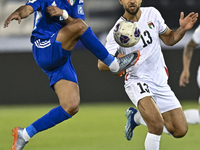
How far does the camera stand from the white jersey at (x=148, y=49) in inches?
167

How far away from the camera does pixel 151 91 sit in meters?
4.20

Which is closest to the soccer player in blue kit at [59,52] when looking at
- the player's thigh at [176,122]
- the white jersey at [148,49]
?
the white jersey at [148,49]

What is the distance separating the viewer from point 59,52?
3.83 metres

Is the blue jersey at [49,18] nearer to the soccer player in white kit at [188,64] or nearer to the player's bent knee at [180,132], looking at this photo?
the soccer player in white kit at [188,64]

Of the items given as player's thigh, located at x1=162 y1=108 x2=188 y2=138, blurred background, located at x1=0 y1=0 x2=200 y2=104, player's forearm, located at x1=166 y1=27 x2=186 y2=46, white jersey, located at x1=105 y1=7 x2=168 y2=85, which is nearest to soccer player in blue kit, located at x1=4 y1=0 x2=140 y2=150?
white jersey, located at x1=105 y1=7 x2=168 y2=85

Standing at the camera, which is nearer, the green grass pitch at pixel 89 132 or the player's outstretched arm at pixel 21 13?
the player's outstretched arm at pixel 21 13

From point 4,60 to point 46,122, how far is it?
209 inches

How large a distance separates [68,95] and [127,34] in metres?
0.87

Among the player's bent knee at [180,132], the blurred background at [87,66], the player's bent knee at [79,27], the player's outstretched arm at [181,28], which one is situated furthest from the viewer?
the blurred background at [87,66]

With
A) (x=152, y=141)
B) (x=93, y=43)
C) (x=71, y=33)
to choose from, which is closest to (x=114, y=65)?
(x=93, y=43)

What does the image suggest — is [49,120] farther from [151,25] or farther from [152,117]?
[151,25]

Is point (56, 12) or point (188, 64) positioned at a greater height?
point (56, 12)

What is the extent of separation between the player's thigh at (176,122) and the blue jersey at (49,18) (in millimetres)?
1521

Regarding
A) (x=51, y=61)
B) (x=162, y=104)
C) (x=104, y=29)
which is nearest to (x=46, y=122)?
(x=51, y=61)
